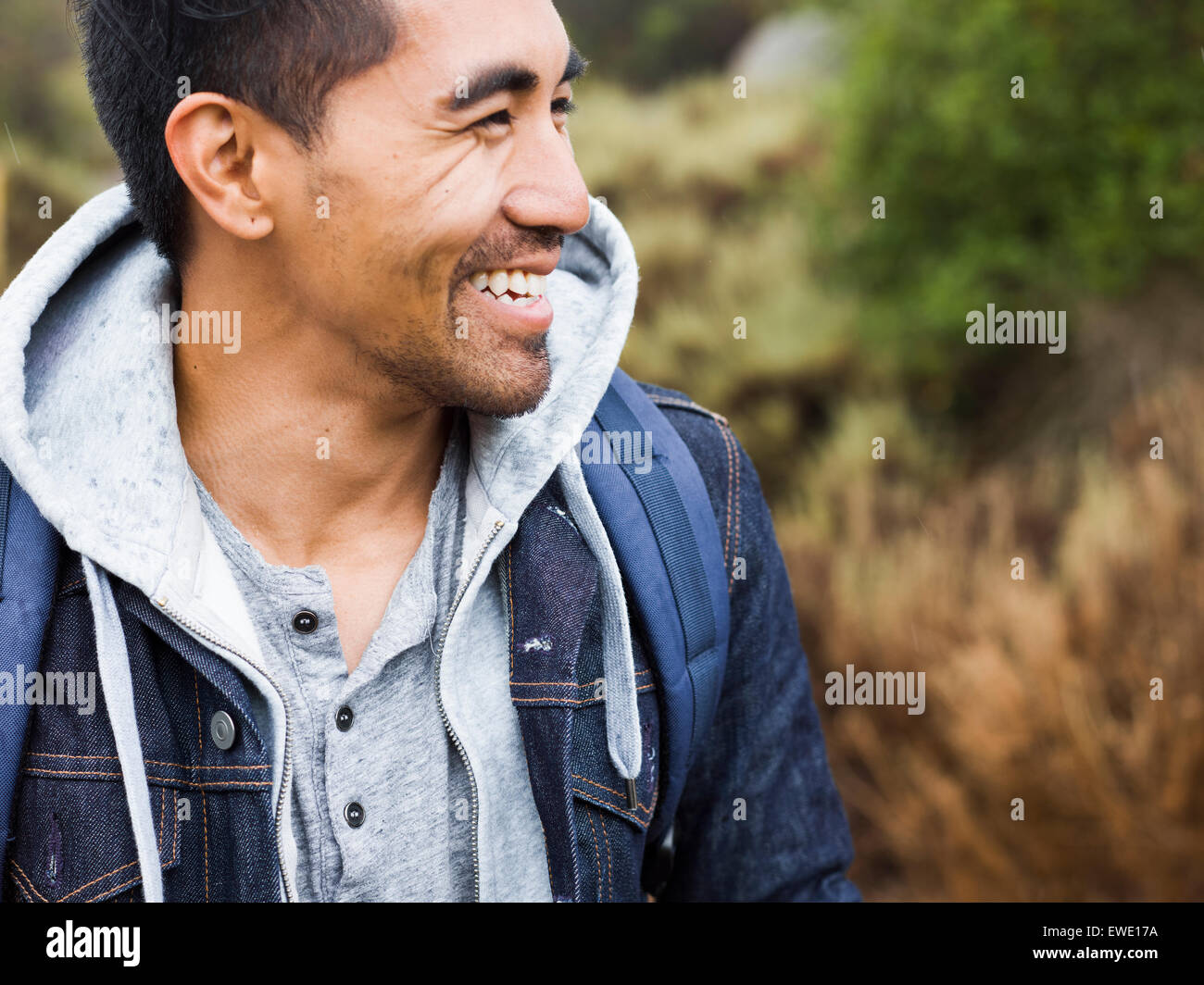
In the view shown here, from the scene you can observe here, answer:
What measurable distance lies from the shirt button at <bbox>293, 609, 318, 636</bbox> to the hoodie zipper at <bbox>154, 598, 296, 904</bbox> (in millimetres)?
119

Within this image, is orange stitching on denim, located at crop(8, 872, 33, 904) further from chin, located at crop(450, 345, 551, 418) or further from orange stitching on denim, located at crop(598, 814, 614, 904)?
chin, located at crop(450, 345, 551, 418)

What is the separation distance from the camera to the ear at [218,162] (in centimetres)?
189

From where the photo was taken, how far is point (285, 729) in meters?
→ 1.73

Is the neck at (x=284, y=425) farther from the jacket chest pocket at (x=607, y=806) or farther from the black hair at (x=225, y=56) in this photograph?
the jacket chest pocket at (x=607, y=806)

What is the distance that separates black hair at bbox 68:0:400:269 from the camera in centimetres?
183

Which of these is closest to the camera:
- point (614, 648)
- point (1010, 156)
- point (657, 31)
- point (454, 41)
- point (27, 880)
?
point (27, 880)

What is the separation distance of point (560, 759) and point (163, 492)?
0.76 metres

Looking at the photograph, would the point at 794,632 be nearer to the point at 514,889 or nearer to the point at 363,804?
the point at 514,889

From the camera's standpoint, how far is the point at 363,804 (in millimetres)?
1812

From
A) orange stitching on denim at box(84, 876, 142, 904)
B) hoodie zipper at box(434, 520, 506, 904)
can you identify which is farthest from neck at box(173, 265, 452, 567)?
orange stitching on denim at box(84, 876, 142, 904)

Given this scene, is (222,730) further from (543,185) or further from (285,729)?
(543,185)

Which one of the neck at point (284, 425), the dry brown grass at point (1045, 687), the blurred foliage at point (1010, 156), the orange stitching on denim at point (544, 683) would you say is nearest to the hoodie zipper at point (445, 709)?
the orange stitching on denim at point (544, 683)

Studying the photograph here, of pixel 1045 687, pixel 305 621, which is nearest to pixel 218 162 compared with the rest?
pixel 305 621

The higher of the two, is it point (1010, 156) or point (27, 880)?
point (1010, 156)
